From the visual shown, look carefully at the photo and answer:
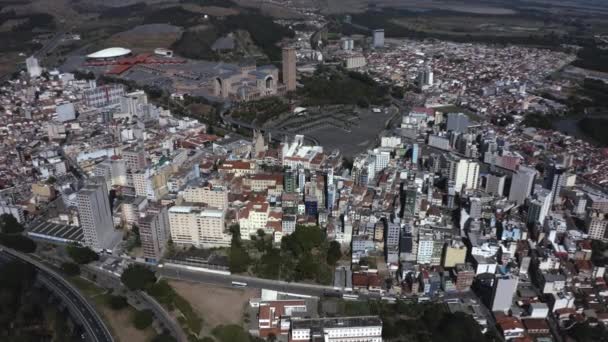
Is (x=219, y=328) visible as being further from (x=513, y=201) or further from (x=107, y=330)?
(x=513, y=201)

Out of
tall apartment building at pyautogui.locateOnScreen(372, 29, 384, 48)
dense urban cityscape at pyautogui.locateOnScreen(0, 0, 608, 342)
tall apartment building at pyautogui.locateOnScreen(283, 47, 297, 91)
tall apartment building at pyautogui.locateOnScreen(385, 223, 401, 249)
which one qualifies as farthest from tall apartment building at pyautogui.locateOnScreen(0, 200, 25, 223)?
tall apartment building at pyautogui.locateOnScreen(372, 29, 384, 48)

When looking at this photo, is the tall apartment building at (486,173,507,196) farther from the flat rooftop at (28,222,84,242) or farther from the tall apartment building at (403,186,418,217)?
the flat rooftop at (28,222,84,242)

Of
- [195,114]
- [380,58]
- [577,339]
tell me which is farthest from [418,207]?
[380,58]

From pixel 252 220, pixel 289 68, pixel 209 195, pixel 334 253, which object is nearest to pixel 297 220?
pixel 252 220

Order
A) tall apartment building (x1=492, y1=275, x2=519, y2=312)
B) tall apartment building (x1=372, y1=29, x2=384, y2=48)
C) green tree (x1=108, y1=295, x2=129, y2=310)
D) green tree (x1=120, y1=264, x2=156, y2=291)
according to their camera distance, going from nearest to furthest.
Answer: tall apartment building (x1=492, y1=275, x2=519, y2=312) < green tree (x1=108, y1=295, x2=129, y2=310) < green tree (x1=120, y1=264, x2=156, y2=291) < tall apartment building (x1=372, y1=29, x2=384, y2=48)

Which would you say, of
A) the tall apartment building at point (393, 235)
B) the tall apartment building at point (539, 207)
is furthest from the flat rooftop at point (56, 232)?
the tall apartment building at point (539, 207)
